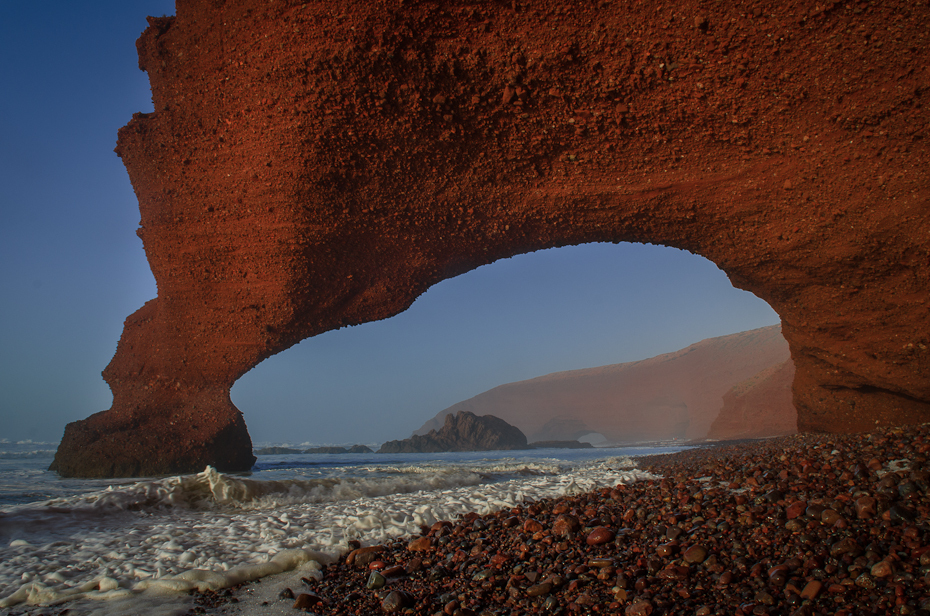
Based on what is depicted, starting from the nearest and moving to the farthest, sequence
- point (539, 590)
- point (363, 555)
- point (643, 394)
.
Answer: point (539, 590) → point (363, 555) → point (643, 394)

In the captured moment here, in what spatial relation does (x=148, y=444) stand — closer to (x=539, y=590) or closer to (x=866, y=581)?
(x=539, y=590)

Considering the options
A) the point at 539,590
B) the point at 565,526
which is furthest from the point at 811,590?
the point at 565,526

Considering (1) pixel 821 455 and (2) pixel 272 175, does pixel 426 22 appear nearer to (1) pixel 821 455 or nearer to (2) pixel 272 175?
(2) pixel 272 175

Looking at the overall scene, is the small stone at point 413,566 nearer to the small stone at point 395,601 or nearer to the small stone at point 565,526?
the small stone at point 395,601

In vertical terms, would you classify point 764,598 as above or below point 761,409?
above

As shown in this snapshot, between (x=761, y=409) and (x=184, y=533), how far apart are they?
116ft

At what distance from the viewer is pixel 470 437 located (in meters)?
34.2

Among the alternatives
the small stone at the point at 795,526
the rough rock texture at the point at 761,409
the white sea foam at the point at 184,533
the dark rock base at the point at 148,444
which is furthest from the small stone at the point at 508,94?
the rough rock texture at the point at 761,409

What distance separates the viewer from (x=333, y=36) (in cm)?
620

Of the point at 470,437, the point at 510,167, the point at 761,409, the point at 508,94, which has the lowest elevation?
the point at 470,437

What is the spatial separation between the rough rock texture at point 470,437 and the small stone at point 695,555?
33045 mm

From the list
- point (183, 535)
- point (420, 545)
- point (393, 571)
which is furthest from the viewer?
point (183, 535)

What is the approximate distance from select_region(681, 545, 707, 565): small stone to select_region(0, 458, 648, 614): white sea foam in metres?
1.82

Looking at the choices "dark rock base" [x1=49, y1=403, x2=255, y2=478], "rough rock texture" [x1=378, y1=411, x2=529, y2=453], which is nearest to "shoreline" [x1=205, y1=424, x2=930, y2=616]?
"dark rock base" [x1=49, y1=403, x2=255, y2=478]
